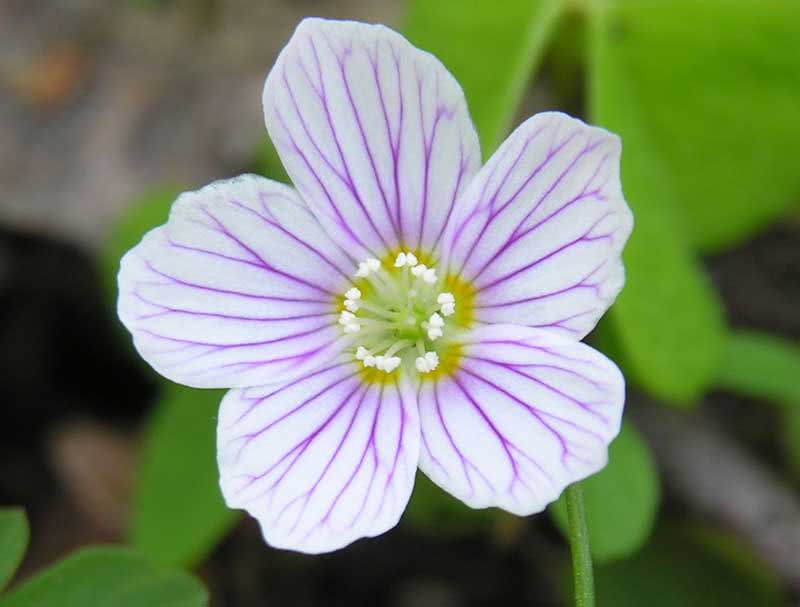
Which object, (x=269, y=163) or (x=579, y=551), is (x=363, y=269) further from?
(x=269, y=163)

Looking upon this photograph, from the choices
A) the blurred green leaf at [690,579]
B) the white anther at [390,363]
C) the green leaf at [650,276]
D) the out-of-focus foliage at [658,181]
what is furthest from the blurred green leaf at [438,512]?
the white anther at [390,363]

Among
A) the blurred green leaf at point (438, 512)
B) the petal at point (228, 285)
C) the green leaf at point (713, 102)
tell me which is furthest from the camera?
the green leaf at point (713, 102)

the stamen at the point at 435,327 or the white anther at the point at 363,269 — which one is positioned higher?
the white anther at the point at 363,269

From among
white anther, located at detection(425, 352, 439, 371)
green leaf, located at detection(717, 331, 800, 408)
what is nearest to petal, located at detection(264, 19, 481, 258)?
Answer: white anther, located at detection(425, 352, 439, 371)

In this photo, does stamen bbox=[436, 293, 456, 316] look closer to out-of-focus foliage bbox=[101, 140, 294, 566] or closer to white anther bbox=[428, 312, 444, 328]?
white anther bbox=[428, 312, 444, 328]

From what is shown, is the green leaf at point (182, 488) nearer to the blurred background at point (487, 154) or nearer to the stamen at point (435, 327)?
the blurred background at point (487, 154)

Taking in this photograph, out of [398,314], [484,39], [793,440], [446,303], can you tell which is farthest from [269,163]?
[793,440]
